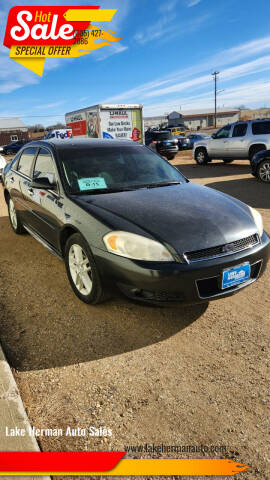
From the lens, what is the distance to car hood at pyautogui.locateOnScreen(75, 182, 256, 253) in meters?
2.50

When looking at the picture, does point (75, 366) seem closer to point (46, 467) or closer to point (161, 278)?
point (46, 467)

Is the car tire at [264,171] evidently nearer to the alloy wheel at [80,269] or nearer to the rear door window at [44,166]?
the rear door window at [44,166]

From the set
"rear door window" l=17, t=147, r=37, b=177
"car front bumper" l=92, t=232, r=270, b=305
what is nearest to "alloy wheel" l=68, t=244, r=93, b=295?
"car front bumper" l=92, t=232, r=270, b=305

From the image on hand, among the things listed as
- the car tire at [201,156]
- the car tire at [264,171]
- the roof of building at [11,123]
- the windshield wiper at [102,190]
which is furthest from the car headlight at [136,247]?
the roof of building at [11,123]

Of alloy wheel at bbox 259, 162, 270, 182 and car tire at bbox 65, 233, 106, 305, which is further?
alloy wheel at bbox 259, 162, 270, 182

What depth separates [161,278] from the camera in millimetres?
2348

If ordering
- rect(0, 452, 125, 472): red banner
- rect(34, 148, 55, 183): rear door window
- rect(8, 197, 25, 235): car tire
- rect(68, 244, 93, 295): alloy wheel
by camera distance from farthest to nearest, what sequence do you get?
rect(8, 197, 25, 235): car tire < rect(34, 148, 55, 183): rear door window < rect(68, 244, 93, 295): alloy wheel < rect(0, 452, 125, 472): red banner

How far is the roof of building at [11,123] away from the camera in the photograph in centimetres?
5562

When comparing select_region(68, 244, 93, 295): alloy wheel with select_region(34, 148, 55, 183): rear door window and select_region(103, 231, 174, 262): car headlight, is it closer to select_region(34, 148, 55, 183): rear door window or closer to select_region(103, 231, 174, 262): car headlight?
select_region(103, 231, 174, 262): car headlight

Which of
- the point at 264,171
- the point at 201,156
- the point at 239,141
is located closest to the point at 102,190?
the point at 264,171

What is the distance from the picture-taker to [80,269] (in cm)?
305

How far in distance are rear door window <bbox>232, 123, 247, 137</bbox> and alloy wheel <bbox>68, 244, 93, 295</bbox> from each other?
11144 mm

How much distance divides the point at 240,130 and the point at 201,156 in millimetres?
2569

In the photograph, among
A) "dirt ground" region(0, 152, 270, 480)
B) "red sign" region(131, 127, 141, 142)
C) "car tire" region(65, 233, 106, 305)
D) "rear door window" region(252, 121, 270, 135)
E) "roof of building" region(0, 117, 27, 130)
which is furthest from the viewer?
"roof of building" region(0, 117, 27, 130)
